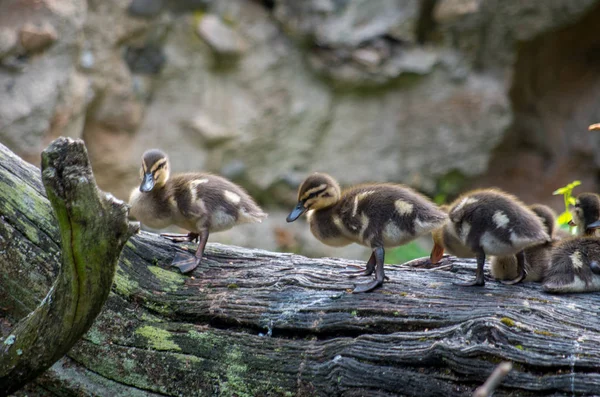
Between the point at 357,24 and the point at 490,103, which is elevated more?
the point at 357,24

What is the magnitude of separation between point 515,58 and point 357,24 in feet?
5.37

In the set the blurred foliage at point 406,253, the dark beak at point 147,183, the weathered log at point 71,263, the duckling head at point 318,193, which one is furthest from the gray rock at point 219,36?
the weathered log at point 71,263

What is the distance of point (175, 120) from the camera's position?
289 inches

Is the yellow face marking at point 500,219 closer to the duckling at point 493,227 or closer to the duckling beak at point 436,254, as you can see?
the duckling at point 493,227

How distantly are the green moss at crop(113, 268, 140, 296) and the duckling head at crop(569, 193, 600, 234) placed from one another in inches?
83.0

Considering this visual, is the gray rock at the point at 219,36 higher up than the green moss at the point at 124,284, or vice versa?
the gray rock at the point at 219,36

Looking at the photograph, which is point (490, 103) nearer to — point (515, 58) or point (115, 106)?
point (515, 58)

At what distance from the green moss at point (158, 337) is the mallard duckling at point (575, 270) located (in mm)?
1612

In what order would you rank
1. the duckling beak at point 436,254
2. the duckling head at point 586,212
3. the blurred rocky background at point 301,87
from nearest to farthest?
the duckling head at point 586,212 → the duckling beak at point 436,254 → the blurred rocky background at point 301,87

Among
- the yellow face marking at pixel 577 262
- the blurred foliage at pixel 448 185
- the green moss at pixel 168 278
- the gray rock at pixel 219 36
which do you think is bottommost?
the green moss at pixel 168 278

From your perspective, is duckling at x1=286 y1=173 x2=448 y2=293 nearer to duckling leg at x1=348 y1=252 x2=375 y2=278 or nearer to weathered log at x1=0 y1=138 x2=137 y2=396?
duckling leg at x1=348 y1=252 x2=375 y2=278

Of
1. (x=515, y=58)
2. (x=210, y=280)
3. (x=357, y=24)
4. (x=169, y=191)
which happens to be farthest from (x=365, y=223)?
(x=515, y=58)

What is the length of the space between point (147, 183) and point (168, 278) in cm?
58

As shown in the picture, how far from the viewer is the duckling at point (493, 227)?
322 cm
